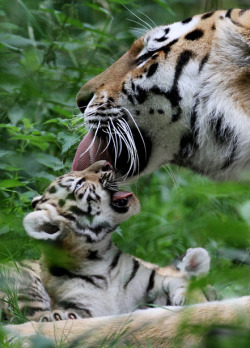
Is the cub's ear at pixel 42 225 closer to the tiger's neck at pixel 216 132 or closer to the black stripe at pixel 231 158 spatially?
the tiger's neck at pixel 216 132

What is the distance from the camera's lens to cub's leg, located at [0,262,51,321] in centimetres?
271

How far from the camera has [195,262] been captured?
3.12m

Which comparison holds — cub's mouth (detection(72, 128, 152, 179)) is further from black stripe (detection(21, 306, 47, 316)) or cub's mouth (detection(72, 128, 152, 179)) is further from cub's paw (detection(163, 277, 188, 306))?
black stripe (detection(21, 306, 47, 316))

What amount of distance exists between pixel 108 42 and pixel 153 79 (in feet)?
4.48

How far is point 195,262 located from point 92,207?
0.59m

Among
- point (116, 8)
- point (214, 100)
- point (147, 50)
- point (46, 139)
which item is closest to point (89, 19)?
point (116, 8)

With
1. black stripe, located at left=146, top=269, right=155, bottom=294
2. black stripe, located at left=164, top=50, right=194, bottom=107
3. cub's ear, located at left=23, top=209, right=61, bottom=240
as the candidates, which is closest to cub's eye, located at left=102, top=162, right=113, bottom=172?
cub's ear, located at left=23, top=209, right=61, bottom=240

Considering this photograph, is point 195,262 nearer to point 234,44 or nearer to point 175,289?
point 175,289

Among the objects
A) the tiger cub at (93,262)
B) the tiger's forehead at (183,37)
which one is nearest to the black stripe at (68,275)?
the tiger cub at (93,262)

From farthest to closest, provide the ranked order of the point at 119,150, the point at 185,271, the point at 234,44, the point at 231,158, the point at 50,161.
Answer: the point at 50,161
the point at 185,271
the point at 119,150
the point at 231,158
the point at 234,44

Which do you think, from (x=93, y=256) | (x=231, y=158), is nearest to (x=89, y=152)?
(x=93, y=256)

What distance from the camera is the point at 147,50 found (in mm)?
3023

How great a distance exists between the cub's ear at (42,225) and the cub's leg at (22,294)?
19 centimetres

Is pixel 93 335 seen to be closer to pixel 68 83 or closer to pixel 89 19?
pixel 68 83
